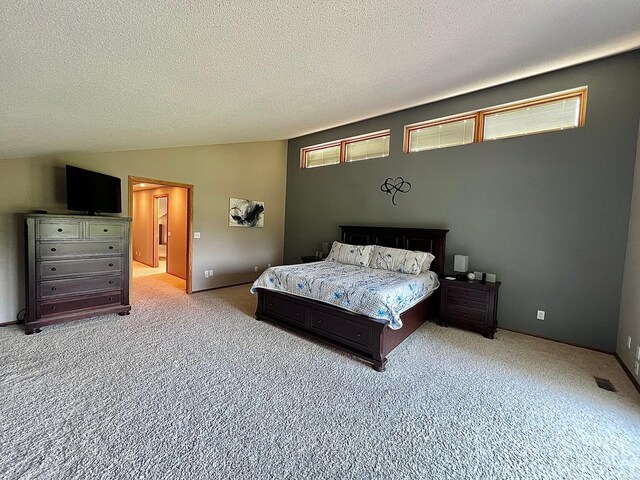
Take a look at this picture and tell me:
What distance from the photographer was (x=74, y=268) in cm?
330

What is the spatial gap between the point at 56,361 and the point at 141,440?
160 cm

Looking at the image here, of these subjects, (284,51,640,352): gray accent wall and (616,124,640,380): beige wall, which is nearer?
(616,124,640,380): beige wall

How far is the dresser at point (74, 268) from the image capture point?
302cm

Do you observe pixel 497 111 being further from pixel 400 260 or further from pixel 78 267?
pixel 78 267

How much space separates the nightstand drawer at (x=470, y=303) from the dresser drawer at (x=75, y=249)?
4.55 metres

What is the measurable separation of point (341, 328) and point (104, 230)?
3.29 meters

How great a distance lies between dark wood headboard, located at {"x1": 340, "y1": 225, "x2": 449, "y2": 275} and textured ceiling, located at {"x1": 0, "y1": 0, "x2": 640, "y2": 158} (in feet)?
6.48

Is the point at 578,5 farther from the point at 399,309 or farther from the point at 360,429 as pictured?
the point at 360,429

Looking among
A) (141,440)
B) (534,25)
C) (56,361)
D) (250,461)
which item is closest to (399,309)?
(250,461)

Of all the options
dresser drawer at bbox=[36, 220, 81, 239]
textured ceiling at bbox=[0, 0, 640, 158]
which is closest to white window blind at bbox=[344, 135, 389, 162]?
textured ceiling at bbox=[0, 0, 640, 158]

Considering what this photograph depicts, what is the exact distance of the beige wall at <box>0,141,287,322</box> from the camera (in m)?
3.25

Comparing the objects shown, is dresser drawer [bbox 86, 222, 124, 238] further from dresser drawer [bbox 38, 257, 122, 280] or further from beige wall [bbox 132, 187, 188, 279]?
beige wall [bbox 132, 187, 188, 279]

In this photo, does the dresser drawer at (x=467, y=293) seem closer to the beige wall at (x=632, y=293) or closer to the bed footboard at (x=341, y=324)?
the bed footboard at (x=341, y=324)

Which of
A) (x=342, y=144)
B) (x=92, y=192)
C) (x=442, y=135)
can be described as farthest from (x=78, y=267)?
(x=442, y=135)
